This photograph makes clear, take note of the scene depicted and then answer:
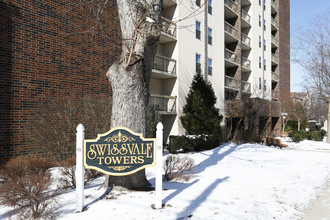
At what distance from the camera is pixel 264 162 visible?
10.4m

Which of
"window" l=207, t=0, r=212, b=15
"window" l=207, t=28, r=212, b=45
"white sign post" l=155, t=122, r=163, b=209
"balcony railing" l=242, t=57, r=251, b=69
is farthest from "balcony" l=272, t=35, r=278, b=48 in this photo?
"white sign post" l=155, t=122, r=163, b=209

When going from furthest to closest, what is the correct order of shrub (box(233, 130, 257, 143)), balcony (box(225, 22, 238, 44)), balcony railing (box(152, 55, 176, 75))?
balcony (box(225, 22, 238, 44))
shrub (box(233, 130, 257, 143))
balcony railing (box(152, 55, 176, 75))

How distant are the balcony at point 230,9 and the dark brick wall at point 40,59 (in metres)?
14.5

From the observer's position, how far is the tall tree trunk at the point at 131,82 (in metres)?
5.16

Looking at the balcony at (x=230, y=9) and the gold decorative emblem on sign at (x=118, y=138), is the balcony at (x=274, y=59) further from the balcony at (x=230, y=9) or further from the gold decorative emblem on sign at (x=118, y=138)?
the gold decorative emblem on sign at (x=118, y=138)

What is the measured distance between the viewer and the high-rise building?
16172mm

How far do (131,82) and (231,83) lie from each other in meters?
19.0

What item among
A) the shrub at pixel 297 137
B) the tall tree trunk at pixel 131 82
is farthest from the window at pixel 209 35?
the tall tree trunk at pixel 131 82

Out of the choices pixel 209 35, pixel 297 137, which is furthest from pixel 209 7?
pixel 297 137

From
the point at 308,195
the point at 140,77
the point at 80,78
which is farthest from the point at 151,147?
the point at 80,78

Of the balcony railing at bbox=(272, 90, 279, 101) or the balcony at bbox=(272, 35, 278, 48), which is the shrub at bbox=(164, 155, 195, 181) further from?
the balcony at bbox=(272, 35, 278, 48)

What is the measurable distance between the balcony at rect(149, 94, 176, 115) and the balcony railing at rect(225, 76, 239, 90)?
7.86 m

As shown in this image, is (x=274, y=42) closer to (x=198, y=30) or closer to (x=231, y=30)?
(x=231, y=30)

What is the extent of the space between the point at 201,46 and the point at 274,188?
1356 centimetres
